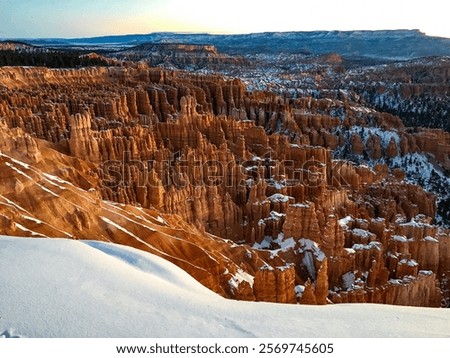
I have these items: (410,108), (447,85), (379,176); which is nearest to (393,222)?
(379,176)

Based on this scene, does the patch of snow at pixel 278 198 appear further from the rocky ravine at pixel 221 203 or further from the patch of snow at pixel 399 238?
the patch of snow at pixel 399 238

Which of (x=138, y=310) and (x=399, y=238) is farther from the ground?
(x=138, y=310)

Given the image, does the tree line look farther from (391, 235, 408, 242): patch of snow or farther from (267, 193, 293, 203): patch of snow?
Answer: (391, 235, 408, 242): patch of snow

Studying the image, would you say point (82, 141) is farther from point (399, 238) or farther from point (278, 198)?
point (399, 238)

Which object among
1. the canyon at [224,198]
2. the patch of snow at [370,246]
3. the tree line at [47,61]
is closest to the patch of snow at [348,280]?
the canyon at [224,198]

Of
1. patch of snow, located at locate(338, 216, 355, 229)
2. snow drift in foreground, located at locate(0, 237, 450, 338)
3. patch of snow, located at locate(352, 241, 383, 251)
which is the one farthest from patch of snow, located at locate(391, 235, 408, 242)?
snow drift in foreground, located at locate(0, 237, 450, 338)

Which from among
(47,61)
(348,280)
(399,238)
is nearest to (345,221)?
(399,238)

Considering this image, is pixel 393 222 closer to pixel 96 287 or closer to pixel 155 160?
pixel 155 160
